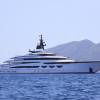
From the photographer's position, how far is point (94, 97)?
1972 inches

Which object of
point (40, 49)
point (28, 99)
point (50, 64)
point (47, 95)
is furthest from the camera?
point (40, 49)

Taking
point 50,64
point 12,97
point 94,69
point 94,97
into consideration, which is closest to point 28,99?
point 12,97

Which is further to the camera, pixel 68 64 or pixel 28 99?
pixel 68 64

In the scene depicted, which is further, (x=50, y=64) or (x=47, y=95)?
(x=50, y=64)

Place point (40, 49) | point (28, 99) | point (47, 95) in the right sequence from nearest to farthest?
point (28, 99) < point (47, 95) < point (40, 49)

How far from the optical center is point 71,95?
53.2m

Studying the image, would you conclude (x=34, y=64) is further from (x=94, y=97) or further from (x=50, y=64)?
(x=94, y=97)

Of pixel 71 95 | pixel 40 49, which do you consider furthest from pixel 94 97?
pixel 40 49

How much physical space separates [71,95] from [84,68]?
7086cm

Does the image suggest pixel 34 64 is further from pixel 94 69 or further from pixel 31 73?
pixel 94 69

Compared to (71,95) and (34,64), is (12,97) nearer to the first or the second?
(71,95)

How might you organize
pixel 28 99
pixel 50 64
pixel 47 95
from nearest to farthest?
pixel 28 99 → pixel 47 95 → pixel 50 64

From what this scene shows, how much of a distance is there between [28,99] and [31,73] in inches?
2948

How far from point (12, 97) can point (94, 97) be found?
752 centimetres
